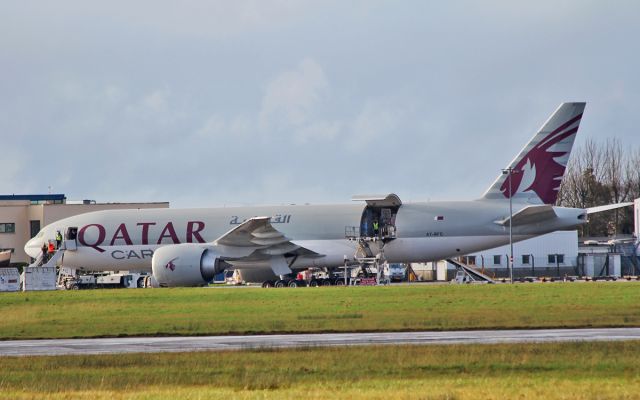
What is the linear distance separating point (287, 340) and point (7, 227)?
75865mm

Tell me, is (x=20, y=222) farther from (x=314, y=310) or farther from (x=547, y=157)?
(x=314, y=310)

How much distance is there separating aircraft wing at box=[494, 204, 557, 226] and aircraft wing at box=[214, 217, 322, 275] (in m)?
10.5

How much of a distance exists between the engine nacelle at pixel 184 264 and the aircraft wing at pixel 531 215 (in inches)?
589

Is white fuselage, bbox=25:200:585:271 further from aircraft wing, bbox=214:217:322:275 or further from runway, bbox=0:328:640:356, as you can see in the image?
runway, bbox=0:328:640:356

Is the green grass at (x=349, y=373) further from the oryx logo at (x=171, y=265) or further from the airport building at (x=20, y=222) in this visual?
the airport building at (x=20, y=222)

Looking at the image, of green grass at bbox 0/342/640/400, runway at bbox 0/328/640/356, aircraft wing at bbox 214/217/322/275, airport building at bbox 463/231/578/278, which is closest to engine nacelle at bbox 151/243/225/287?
aircraft wing at bbox 214/217/322/275

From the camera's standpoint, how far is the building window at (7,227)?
9888 centimetres

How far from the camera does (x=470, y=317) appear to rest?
3447 cm

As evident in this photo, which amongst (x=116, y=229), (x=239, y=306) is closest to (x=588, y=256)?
(x=116, y=229)

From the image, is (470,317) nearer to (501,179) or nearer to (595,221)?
(501,179)

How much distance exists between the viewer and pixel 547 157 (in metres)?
59.1

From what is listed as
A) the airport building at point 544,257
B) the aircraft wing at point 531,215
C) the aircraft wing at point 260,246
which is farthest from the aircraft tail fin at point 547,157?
the airport building at point 544,257

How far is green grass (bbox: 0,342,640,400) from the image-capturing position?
1745 centimetres

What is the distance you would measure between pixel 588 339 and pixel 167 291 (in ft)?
97.4
